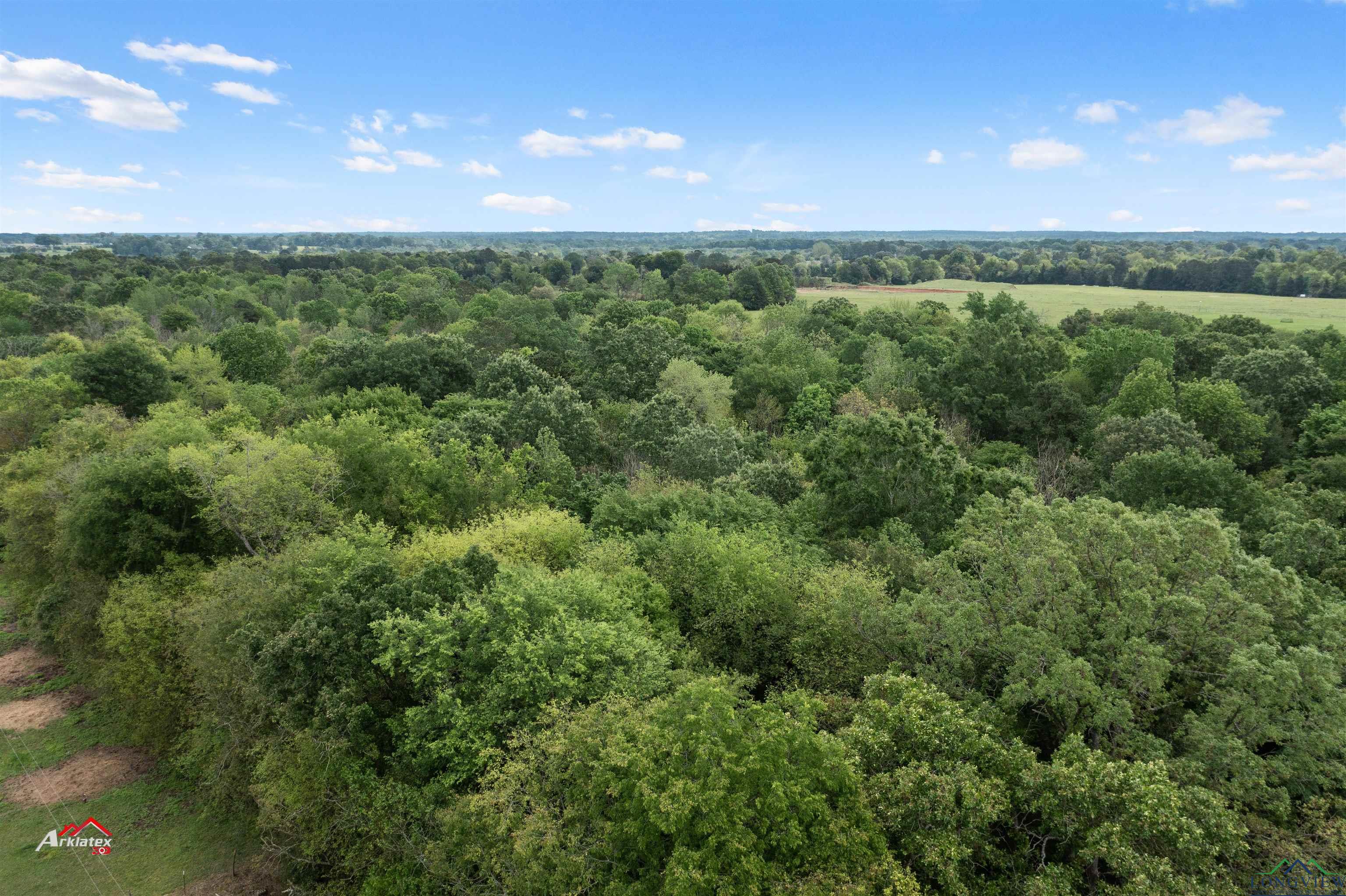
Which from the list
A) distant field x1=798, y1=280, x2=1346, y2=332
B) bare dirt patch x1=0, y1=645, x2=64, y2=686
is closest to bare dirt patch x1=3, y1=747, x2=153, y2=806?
bare dirt patch x1=0, y1=645, x2=64, y2=686

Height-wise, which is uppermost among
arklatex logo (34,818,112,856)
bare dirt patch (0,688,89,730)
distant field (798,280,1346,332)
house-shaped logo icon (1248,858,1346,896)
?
distant field (798,280,1346,332)

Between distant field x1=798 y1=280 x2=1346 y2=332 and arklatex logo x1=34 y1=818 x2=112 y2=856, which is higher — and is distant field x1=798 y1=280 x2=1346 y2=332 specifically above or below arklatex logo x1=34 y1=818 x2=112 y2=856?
above

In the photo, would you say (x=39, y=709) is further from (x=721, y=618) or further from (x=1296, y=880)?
(x=1296, y=880)

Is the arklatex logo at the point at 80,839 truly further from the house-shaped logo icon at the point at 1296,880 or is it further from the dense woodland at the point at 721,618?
the house-shaped logo icon at the point at 1296,880

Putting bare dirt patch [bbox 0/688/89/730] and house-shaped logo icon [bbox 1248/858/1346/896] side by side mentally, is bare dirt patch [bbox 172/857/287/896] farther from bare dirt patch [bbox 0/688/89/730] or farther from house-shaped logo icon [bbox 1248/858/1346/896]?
house-shaped logo icon [bbox 1248/858/1346/896]

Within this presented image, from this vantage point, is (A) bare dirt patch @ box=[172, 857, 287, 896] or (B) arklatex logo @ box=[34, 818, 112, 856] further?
(B) arklatex logo @ box=[34, 818, 112, 856]

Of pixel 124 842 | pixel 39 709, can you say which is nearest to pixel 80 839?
pixel 124 842
